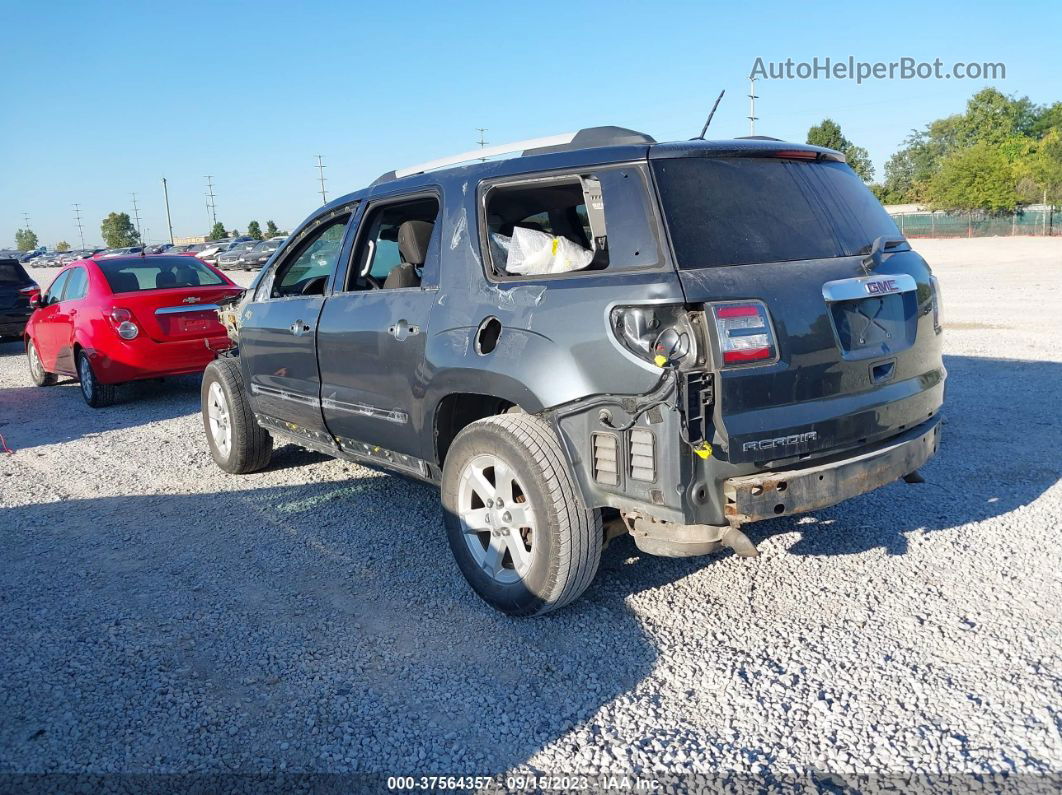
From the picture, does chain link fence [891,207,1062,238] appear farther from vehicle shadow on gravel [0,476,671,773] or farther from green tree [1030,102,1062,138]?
vehicle shadow on gravel [0,476,671,773]

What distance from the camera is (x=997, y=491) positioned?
5.10 m

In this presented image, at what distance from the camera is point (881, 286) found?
356cm

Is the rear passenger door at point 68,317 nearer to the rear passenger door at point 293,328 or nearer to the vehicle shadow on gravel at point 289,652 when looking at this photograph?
the rear passenger door at point 293,328

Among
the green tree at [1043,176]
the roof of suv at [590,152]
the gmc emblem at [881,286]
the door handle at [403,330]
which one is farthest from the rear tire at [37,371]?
the green tree at [1043,176]

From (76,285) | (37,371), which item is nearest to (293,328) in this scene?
(76,285)

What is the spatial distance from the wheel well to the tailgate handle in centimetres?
159

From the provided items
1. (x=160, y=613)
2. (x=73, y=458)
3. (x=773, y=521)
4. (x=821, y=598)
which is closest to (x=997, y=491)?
(x=773, y=521)

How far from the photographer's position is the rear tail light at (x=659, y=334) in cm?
306

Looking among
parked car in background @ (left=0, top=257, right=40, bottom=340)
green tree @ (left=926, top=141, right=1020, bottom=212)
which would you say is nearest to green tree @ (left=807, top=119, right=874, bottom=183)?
green tree @ (left=926, top=141, right=1020, bottom=212)

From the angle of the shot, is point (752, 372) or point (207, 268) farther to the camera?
point (207, 268)

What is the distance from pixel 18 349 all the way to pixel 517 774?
16.3 metres

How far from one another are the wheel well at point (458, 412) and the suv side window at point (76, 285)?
6.95 meters

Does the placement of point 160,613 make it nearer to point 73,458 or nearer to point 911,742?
point 911,742

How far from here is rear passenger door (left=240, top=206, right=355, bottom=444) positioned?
16.8 ft
